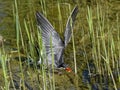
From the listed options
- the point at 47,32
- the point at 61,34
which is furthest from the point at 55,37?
the point at 61,34

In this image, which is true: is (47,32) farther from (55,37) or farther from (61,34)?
(61,34)

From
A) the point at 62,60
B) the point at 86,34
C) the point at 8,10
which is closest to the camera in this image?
the point at 62,60

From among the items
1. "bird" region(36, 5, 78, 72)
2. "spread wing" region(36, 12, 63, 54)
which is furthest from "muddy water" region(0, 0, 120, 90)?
"spread wing" region(36, 12, 63, 54)

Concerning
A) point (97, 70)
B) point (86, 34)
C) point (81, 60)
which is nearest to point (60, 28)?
point (86, 34)

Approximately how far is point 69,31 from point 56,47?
1.41 feet

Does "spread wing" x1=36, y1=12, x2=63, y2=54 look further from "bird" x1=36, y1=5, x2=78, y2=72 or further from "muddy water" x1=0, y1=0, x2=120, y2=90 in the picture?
"muddy water" x1=0, y1=0, x2=120, y2=90

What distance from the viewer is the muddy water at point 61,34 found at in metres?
7.17

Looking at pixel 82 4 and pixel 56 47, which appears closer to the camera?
pixel 56 47

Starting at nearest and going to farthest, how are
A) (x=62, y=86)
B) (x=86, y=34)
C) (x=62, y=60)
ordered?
(x=62, y=86) < (x=62, y=60) < (x=86, y=34)

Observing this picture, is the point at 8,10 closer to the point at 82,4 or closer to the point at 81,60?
the point at 82,4

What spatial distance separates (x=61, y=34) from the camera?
32.0ft

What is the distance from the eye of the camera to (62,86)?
23.6ft

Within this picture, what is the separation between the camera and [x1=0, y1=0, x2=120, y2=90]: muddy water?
7.17 m

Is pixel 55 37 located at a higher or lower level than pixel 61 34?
higher
